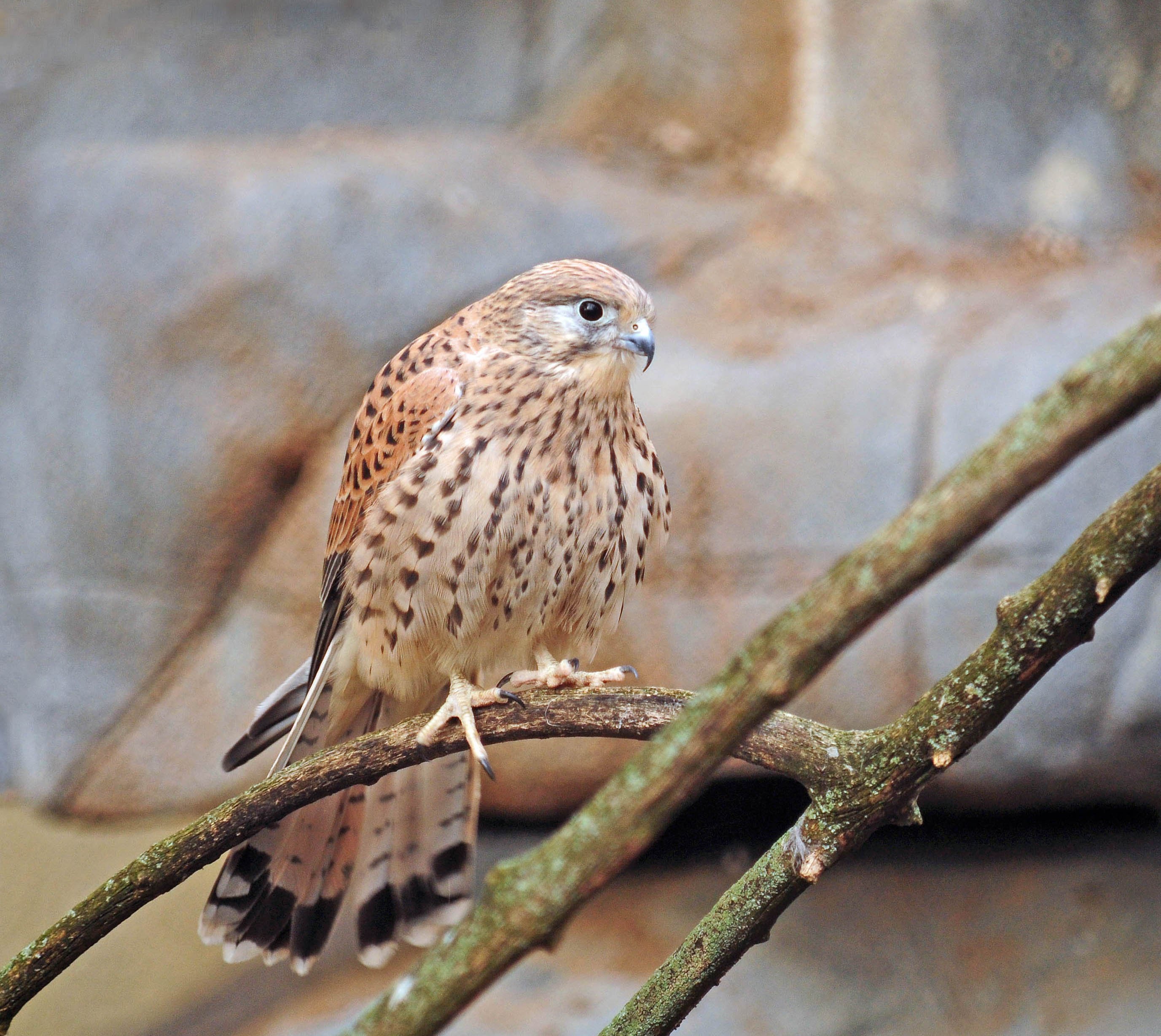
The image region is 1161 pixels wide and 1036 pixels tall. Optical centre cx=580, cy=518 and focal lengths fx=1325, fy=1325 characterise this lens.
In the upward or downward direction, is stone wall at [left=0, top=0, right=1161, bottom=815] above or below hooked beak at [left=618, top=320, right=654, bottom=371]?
below

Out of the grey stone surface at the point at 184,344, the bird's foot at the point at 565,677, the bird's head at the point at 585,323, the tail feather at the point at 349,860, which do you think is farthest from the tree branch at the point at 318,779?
the grey stone surface at the point at 184,344

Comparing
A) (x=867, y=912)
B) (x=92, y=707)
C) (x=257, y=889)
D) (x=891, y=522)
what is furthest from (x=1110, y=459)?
(x=92, y=707)

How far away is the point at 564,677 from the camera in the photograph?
7.72ft

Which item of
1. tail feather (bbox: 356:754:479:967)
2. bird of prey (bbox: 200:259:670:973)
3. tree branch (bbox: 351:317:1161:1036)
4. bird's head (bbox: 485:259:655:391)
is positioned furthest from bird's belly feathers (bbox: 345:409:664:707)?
tree branch (bbox: 351:317:1161:1036)

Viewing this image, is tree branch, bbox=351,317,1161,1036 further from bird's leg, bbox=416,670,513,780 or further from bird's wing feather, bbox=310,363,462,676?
bird's wing feather, bbox=310,363,462,676

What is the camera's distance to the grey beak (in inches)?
89.3

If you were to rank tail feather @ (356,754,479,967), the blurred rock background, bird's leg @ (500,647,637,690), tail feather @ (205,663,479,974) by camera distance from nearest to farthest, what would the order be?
1. bird's leg @ (500,647,637,690)
2. tail feather @ (205,663,479,974)
3. tail feather @ (356,754,479,967)
4. the blurred rock background

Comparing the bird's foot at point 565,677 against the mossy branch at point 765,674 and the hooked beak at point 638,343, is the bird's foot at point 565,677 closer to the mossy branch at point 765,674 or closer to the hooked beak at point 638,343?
the hooked beak at point 638,343

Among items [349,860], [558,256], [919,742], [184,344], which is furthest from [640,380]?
[919,742]

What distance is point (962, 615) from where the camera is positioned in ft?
13.2

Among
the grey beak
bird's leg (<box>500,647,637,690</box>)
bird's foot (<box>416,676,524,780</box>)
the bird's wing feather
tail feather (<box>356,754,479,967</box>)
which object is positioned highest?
the grey beak

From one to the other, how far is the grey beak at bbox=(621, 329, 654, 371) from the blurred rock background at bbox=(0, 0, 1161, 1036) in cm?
199

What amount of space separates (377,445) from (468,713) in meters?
0.54

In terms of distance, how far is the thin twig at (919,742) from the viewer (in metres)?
1.41
